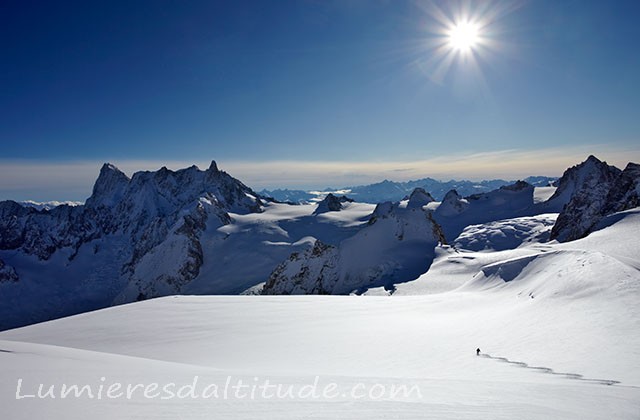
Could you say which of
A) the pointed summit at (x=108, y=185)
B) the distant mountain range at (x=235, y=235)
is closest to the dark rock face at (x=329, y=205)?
the distant mountain range at (x=235, y=235)

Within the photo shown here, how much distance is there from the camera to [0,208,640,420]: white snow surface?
5500 mm

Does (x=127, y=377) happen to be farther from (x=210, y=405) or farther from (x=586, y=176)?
(x=586, y=176)

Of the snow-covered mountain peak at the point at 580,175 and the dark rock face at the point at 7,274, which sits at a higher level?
the snow-covered mountain peak at the point at 580,175

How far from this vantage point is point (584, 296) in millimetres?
12852

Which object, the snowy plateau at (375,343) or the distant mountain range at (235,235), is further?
the distant mountain range at (235,235)

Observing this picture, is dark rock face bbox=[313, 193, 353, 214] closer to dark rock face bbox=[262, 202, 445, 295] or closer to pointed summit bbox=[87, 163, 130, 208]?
dark rock face bbox=[262, 202, 445, 295]

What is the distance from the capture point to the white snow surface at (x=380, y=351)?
18.0ft

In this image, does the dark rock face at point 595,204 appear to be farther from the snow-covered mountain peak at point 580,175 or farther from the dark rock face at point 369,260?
the snow-covered mountain peak at point 580,175

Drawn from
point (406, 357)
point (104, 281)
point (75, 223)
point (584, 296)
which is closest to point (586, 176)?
point (584, 296)

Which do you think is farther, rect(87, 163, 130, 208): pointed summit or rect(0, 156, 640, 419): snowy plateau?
rect(87, 163, 130, 208): pointed summit

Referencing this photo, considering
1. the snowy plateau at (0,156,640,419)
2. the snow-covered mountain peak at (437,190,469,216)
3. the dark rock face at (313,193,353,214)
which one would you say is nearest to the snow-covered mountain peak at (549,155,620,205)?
the snow-covered mountain peak at (437,190,469,216)

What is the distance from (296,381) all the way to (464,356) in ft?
19.1

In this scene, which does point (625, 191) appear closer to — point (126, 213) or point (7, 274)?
point (126, 213)

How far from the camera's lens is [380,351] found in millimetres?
11367
